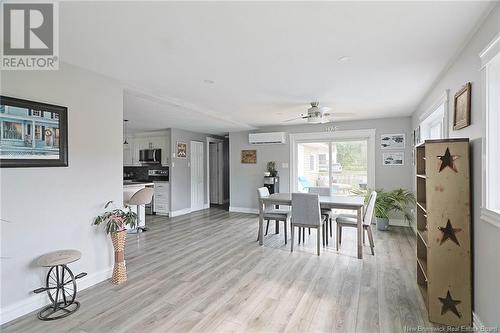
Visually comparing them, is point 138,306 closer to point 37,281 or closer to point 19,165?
point 37,281

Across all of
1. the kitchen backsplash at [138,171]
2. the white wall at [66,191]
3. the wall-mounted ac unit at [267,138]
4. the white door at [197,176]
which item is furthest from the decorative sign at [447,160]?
the kitchen backsplash at [138,171]

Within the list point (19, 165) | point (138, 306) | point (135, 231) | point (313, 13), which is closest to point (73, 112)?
point (19, 165)

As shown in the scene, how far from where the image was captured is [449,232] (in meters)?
2.04

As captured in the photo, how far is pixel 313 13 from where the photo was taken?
1.73 m

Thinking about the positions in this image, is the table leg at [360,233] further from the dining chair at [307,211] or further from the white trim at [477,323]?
the white trim at [477,323]

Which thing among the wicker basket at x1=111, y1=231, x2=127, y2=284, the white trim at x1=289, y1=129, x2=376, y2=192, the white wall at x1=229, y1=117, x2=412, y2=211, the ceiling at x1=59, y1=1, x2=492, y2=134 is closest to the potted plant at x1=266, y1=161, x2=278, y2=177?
the white wall at x1=229, y1=117, x2=412, y2=211

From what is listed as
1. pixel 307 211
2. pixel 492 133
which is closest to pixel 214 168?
pixel 307 211

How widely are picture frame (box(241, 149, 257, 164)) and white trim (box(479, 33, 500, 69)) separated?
5375mm

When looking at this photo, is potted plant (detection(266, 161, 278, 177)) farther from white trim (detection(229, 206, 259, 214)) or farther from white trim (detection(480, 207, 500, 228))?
white trim (detection(480, 207, 500, 228))

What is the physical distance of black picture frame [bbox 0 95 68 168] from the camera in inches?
82.7

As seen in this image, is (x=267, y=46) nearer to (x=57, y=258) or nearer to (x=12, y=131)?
(x=12, y=131)

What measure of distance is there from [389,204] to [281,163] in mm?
2619

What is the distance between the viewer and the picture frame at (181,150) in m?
6.65

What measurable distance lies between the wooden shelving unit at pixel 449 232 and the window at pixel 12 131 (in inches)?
135
